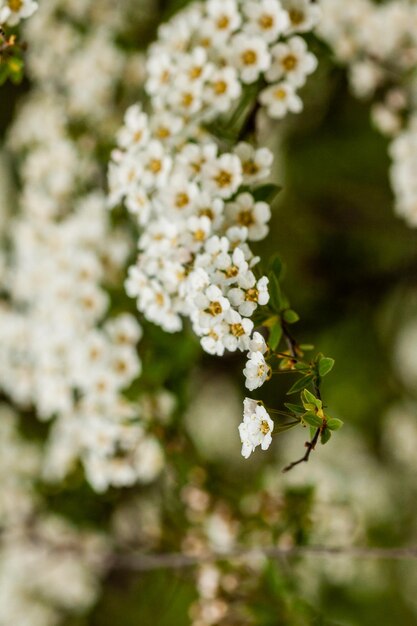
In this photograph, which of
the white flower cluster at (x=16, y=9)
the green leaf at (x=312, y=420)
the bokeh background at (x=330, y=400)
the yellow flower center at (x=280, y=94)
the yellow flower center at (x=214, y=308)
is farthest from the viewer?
the bokeh background at (x=330, y=400)

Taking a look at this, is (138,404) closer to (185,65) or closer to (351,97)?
(185,65)

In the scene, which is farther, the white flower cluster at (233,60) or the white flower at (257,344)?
the white flower cluster at (233,60)

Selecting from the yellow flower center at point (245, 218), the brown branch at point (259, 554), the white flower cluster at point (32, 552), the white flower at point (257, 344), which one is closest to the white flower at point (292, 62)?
the yellow flower center at point (245, 218)

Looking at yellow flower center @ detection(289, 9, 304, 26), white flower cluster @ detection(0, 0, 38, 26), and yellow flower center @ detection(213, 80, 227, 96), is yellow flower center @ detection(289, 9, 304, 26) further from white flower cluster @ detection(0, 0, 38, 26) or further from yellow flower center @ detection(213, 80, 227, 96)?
white flower cluster @ detection(0, 0, 38, 26)

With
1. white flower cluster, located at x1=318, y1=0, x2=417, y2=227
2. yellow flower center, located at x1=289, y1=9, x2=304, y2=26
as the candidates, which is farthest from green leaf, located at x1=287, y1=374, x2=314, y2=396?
white flower cluster, located at x1=318, y1=0, x2=417, y2=227

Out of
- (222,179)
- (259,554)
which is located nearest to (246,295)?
(222,179)

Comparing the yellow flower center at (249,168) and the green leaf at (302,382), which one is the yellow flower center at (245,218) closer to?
the yellow flower center at (249,168)
